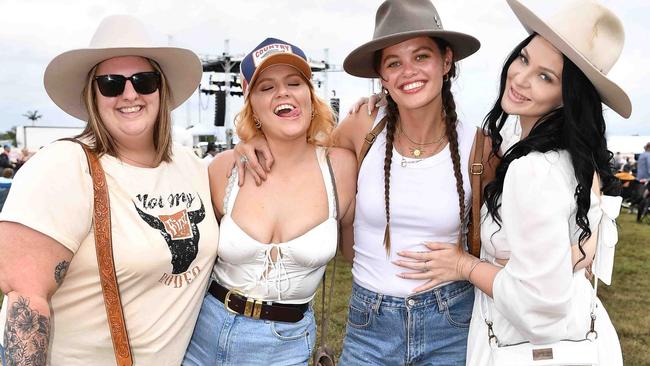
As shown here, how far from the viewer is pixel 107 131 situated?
223 cm

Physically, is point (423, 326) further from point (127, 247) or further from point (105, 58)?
point (105, 58)

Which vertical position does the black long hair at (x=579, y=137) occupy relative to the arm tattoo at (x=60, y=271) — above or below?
above

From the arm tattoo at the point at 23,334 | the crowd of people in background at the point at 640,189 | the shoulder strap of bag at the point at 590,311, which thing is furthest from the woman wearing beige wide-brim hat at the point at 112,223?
the crowd of people in background at the point at 640,189

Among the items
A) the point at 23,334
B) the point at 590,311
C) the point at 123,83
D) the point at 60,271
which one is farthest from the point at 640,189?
the point at 23,334

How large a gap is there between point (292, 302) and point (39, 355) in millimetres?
1038

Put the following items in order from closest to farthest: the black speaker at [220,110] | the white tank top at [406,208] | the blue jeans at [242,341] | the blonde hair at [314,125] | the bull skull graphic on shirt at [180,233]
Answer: the bull skull graphic on shirt at [180,233]
the blue jeans at [242,341]
the white tank top at [406,208]
the blonde hair at [314,125]
the black speaker at [220,110]

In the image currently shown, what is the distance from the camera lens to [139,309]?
2107mm

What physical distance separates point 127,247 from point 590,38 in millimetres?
1920

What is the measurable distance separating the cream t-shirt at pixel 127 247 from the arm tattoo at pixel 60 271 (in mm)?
57

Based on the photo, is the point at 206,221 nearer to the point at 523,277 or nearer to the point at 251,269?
the point at 251,269

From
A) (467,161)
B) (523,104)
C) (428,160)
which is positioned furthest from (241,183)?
(523,104)

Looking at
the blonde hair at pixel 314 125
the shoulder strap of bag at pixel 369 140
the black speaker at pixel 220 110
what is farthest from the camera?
the black speaker at pixel 220 110

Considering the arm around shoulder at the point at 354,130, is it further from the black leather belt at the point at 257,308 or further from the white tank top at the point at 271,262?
the black leather belt at the point at 257,308

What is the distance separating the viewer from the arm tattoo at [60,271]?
6.14 feet
